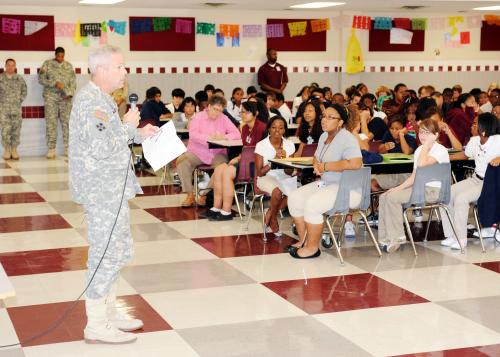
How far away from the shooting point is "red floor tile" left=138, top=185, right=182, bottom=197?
33.9ft

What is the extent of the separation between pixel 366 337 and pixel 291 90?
1134 centimetres

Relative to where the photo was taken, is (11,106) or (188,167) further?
(11,106)

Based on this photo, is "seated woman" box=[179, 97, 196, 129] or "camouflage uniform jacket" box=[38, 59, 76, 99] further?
"camouflage uniform jacket" box=[38, 59, 76, 99]

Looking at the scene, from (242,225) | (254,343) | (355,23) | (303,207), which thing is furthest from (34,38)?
(254,343)

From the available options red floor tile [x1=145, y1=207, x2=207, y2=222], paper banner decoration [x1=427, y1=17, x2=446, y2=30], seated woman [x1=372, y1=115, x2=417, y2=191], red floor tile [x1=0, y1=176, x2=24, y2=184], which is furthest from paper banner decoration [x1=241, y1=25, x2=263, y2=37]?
seated woman [x1=372, y1=115, x2=417, y2=191]

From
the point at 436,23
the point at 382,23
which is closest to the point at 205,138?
the point at 382,23

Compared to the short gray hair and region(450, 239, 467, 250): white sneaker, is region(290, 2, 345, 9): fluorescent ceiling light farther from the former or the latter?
the short gray hair

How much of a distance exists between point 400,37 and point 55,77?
23.5 feet

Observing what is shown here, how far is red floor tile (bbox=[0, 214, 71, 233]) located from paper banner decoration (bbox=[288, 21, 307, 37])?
26.9 feet

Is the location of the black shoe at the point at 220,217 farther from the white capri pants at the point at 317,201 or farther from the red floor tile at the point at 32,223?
the white capri pants at the point at 317,201

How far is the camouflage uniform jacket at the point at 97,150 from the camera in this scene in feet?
14.9

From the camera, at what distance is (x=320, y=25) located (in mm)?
15984

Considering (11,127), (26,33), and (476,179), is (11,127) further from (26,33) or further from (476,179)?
(476,179)

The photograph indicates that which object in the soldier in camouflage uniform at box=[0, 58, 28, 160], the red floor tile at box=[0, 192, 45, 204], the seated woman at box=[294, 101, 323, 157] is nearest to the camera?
the seated woman at box=[294, 101, 323, 157]
